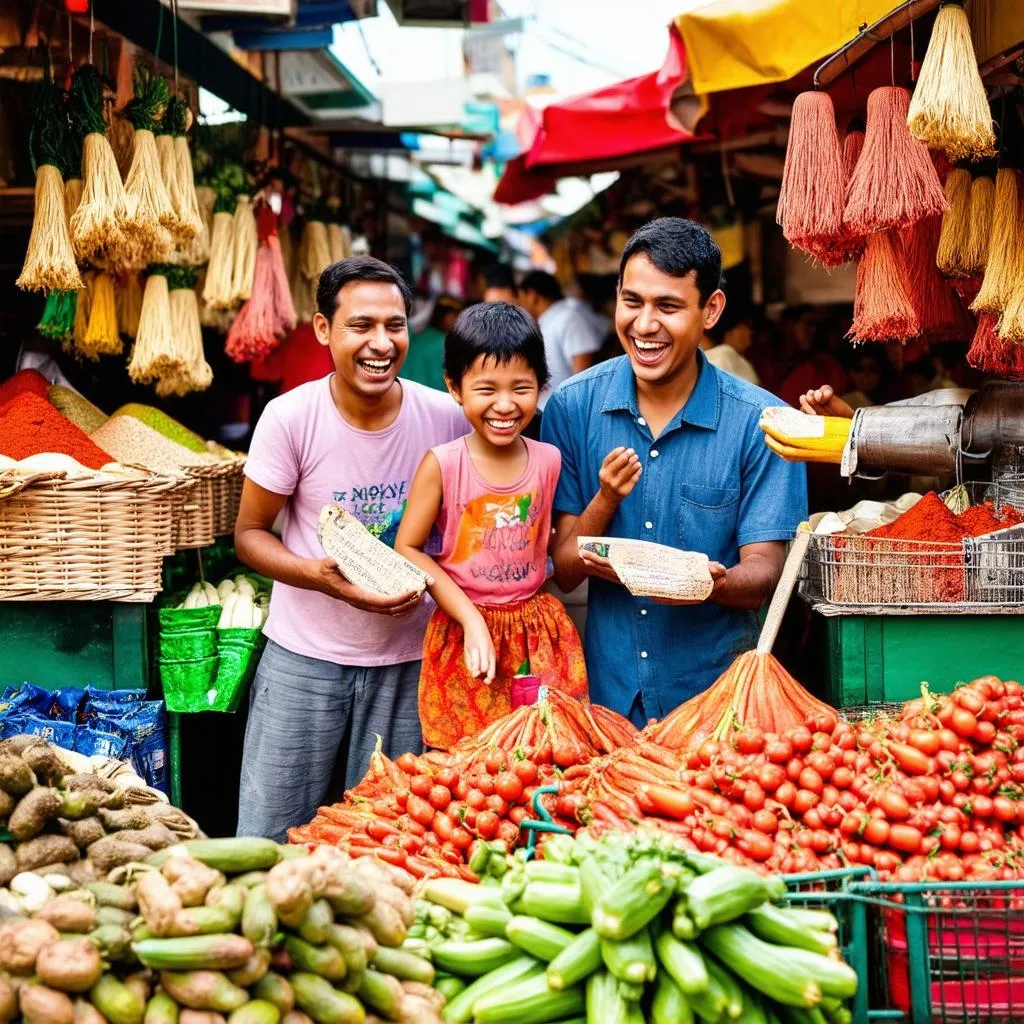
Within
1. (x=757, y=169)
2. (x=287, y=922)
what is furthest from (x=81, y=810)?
(x=757, y=169)

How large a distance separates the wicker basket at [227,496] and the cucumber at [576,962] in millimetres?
2704

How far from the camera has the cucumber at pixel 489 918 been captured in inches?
A: 85.4

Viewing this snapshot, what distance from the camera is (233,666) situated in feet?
13.4

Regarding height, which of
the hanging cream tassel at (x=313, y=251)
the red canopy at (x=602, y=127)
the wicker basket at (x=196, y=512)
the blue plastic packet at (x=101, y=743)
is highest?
the red canopy at (x=602, y=127)

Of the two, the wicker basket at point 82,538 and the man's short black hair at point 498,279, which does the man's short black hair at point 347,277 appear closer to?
the wicker basket at point 82,538

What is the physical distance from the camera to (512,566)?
3238 millimetres

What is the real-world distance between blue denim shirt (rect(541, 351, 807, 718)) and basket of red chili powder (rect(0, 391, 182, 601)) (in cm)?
140

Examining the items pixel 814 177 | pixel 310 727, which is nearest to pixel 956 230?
pixel 814 177

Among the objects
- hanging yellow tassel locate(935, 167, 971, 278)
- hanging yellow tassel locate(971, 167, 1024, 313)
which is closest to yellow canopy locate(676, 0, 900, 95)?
hanging yellow tassel locate(935, 167, 971, 278)

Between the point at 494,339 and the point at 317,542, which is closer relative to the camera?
the point at 494,339

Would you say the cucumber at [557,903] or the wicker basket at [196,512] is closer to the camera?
the cucumber at [557,903]

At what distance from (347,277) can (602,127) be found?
2.93 m

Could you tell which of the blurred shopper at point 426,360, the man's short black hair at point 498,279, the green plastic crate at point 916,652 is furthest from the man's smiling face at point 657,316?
the man's short black hair at point 498,279

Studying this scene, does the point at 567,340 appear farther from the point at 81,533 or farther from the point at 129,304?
the point at 81,533
